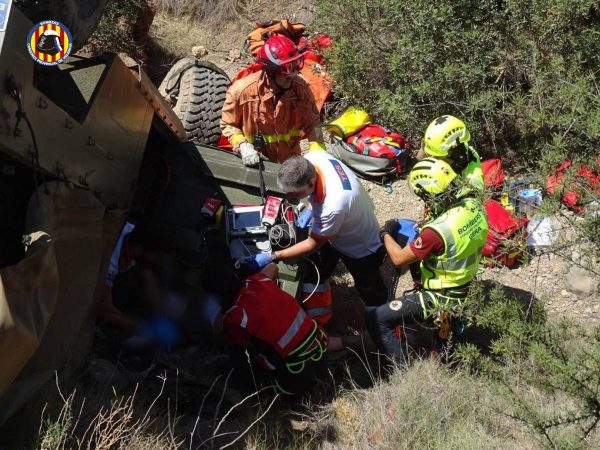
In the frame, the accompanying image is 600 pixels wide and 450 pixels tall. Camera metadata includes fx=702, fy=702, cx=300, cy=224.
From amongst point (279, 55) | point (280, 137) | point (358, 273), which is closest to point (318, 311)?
point (358, 273)

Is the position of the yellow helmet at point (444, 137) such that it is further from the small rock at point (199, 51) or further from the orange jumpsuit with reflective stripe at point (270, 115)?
the small rock at point (199, 51)

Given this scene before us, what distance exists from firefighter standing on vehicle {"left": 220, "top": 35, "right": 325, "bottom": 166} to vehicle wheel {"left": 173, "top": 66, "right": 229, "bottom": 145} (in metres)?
→ 0.57

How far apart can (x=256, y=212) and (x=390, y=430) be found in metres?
1.70

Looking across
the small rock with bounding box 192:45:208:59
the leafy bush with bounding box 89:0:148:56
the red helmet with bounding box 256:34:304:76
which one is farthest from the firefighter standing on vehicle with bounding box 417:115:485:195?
the small rock with bounding box 192:45:208:59

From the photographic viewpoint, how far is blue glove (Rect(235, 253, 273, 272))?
14.9 feet

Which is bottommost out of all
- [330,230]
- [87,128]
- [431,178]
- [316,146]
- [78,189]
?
[330,230]

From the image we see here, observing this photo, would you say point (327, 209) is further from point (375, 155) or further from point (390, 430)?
point (375, 155)

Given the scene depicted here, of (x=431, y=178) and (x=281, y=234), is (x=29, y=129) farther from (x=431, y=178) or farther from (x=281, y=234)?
(x=431, y=178)

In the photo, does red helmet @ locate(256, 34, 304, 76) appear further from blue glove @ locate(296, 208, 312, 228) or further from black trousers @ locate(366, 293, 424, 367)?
black trousers @ locate(366, 293, 424, 367)

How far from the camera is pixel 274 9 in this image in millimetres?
9758

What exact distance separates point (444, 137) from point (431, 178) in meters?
0.57

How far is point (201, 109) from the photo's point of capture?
5922 mm

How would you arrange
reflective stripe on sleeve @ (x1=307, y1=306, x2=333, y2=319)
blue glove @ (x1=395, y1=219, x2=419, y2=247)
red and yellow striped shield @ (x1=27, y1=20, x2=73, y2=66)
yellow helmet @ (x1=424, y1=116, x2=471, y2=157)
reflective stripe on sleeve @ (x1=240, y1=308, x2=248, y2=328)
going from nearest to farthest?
1. red and yellow striped shield @ (x1=27, y1=20, x2=73, y2=66)
2. reflective stripe on sleeve @ (x1=240, y1=308, x2=248, y2=328)
3. yellow helmet @ (x1=424, y1=116, x2=471, y2=157)
4. blue glove @ (x1=395, y1=219, x2=419, y2=247)
5. reflective stripe on sleeve @ (x1=307, y1=306, x2=333, y2=319)

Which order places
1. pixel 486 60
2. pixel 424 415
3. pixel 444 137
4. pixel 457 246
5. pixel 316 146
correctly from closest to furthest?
1. pixel 424 415
2. pixel 457 246
3. pixel 444 137
4. pixel 316 146
5. pixel 486 60
